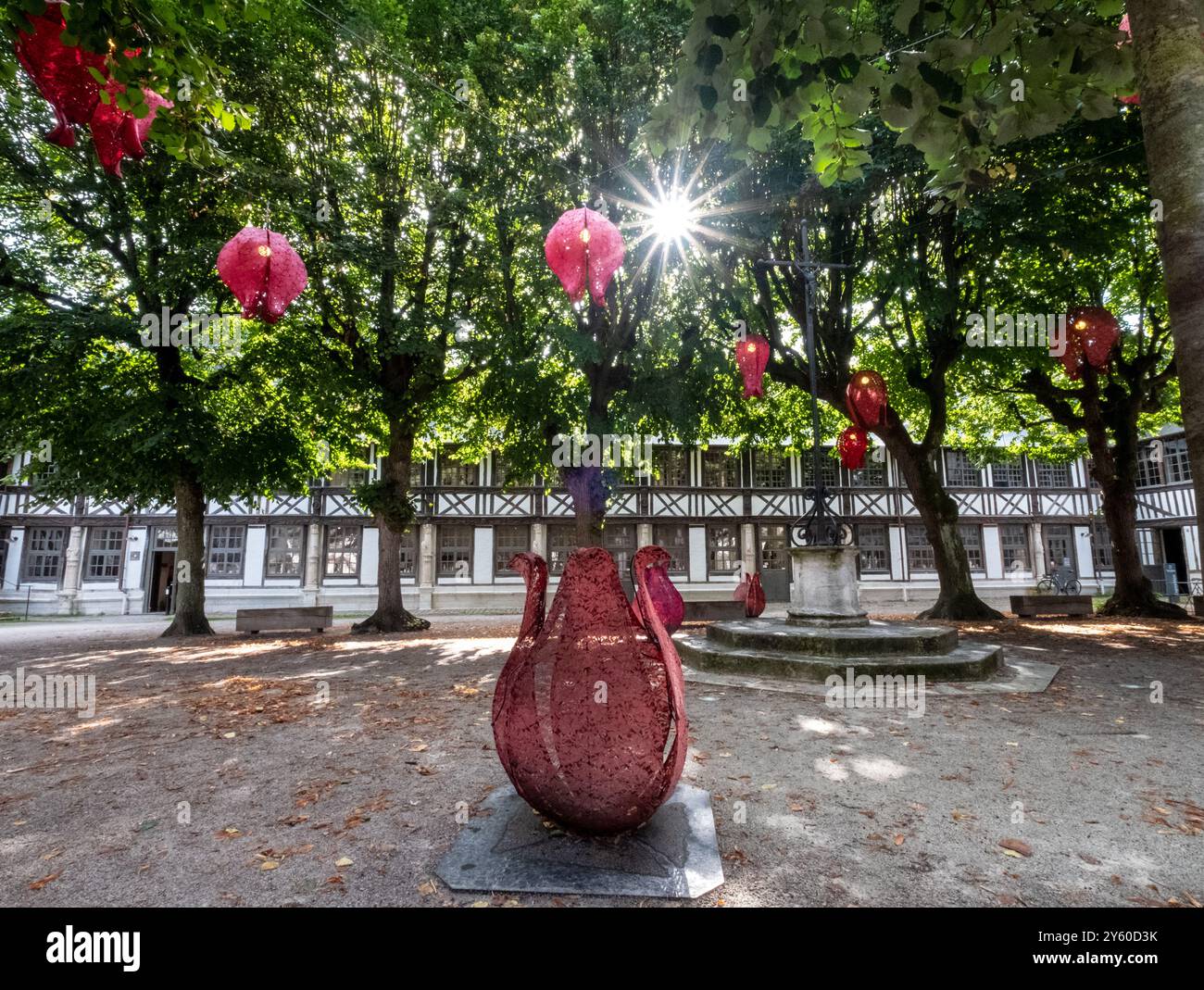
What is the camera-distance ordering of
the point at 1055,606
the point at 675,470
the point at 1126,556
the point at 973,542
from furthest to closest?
the point at 973,542 → the point at 675,470 → the point at 1055,606 → the point at 1126,556

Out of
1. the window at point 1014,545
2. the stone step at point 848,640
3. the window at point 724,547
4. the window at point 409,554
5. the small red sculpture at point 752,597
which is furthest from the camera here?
the window at point 1014,545

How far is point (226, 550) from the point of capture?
74.3ft

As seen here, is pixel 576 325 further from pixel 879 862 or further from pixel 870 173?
pixel 879 862

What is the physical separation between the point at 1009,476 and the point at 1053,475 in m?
2.00

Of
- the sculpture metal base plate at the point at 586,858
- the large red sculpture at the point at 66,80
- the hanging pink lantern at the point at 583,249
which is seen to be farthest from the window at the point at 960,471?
the large red sculpture at the point at 66,80

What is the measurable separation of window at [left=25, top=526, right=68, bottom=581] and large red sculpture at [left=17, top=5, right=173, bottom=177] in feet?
89.7

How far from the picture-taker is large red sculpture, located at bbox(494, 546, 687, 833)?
265cm

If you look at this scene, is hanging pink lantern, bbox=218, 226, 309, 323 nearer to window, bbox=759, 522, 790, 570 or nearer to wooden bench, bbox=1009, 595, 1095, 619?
wooden bench, bbox=1009, 595, 1095, 619

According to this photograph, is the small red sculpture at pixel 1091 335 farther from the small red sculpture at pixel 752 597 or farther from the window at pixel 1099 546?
the window at pixel 1099 546

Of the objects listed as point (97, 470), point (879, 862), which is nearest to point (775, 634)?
point (879, 862)

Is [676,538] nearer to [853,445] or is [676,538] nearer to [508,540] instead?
[508,540]

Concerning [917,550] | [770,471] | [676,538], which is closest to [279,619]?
[676,538]

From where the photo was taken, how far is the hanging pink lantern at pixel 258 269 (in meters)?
4.89

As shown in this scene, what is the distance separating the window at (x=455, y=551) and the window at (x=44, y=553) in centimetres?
1480
